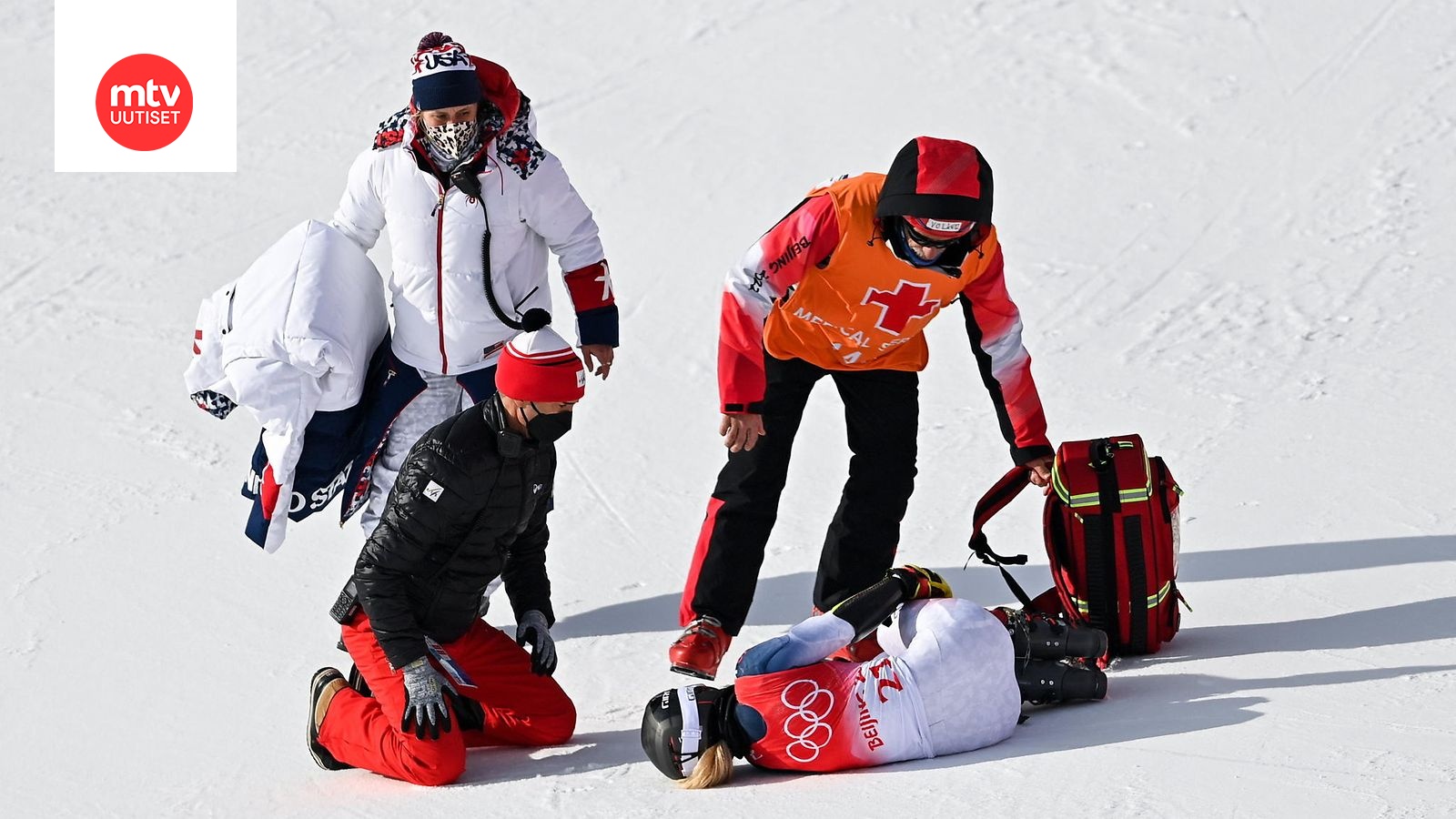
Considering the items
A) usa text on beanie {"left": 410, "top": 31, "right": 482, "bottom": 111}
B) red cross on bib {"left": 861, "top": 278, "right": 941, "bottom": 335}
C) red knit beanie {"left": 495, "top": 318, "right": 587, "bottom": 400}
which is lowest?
red knit beanie {"left": 495, "top": 318, "right": 587, "bottom": 400}

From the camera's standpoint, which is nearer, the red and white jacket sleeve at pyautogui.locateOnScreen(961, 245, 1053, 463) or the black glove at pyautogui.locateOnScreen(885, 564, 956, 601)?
the black glove at pyautogui.locateOnScreen(885, 564, 956, 601)

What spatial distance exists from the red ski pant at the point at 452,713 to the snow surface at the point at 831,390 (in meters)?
0.08

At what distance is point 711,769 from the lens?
3.75 meters

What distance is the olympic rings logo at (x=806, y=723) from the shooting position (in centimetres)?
377

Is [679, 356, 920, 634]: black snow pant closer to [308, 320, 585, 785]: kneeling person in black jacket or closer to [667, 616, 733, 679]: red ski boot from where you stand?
[667, 616, 733, 679]: red ski boot

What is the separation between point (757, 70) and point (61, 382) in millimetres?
4170

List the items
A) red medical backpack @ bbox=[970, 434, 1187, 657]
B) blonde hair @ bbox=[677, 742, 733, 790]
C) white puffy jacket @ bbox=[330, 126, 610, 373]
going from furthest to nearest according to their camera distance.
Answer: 1. white puffy jacket @ bbox=[330, 126, 610, 373]
2. red medical backpack @ bbox=[970, 434, 1187, 657]
3. blonde hair @ bbox=[677, 742, 733, 790]

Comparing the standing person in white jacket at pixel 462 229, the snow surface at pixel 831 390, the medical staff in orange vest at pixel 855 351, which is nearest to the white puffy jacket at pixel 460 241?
the standing person in white jacket at pixel 462 229

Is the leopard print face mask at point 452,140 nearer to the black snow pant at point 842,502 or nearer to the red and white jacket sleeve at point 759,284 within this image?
the red and white jacket sleeve at point 759,284

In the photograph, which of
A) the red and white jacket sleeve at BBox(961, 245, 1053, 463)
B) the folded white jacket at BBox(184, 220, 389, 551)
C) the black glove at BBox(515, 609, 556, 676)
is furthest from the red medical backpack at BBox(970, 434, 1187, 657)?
the folded white jacket at BBox(184, 220, 389, 551)

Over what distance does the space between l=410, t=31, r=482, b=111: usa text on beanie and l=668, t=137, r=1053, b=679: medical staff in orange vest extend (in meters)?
0.92

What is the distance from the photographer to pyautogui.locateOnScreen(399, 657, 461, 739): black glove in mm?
3980

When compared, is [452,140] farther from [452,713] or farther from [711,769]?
[711,769]

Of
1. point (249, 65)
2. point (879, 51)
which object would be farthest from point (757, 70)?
point (249, 65)
